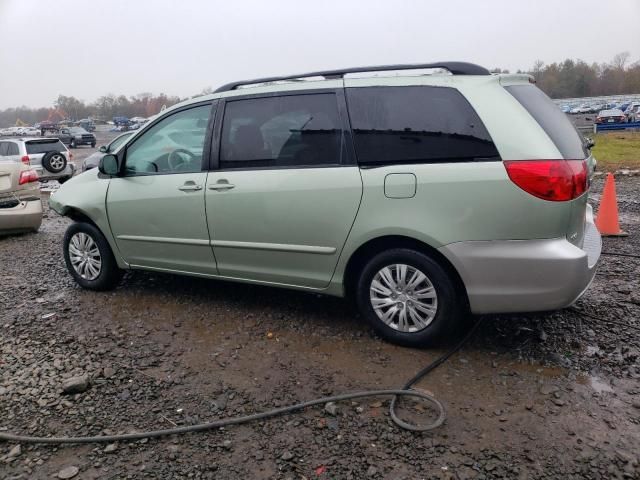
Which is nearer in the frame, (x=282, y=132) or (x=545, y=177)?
(x=545, y=177)

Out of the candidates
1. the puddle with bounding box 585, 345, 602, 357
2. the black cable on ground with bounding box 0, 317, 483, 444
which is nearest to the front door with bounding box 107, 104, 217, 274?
the black cable on ground with bounding box 0, 317, 483, 444

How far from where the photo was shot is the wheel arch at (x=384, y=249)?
11.4 feet

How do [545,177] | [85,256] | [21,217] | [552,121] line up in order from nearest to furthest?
[545,177]
[552,121]
[85,256]
[21,217]

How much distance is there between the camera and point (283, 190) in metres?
3.85

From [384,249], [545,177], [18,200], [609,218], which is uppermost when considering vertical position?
[545,177]

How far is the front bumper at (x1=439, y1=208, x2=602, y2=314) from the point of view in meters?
3.18

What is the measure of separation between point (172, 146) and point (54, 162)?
13740mm

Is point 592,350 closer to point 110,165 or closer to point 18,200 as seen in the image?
point 110,165

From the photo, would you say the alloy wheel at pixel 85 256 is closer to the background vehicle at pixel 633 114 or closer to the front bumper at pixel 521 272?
the front bumper at pixel 521 272

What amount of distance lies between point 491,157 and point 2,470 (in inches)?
123

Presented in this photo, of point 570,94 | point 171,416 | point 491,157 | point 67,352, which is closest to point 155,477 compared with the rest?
point 171,416

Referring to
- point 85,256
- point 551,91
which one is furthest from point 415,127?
point 551,91

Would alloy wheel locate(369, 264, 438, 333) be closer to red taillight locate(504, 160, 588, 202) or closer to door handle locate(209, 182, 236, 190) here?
red taillight locate(504, 160, 588, 202)

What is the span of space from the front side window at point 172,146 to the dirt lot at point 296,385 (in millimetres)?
1197
